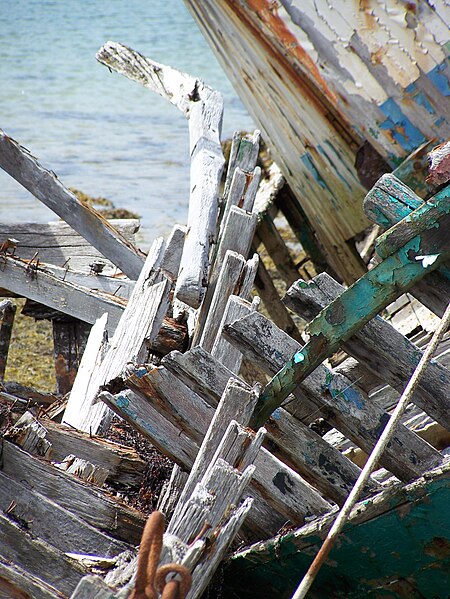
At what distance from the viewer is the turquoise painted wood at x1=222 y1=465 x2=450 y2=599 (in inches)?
104

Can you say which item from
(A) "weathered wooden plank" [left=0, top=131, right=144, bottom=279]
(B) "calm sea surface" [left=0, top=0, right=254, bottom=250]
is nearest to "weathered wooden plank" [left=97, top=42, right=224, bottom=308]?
(A) "weathered wooden plank" [left=0, top=131, right=144, bottom=279]

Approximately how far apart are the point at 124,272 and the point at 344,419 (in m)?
2.60

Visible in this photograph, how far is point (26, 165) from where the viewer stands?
5.24m

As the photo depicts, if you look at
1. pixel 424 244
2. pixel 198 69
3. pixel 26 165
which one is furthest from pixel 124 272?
pixel 198 69

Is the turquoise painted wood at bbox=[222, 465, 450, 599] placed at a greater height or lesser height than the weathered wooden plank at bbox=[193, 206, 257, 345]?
lesser

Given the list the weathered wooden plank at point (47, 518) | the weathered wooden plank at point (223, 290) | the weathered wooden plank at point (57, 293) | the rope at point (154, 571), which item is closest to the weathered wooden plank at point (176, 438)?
the weathered wooden plank at point (47, 518)

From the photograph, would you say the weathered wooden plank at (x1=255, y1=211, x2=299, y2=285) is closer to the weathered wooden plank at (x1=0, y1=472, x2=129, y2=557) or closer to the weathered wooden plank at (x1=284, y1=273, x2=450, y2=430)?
the weathered wooden plank at (x1=284, y1=273, x2=450, y2=430)

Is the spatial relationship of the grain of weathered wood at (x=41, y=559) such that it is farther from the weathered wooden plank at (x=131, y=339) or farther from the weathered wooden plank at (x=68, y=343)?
the weathered wooden plank at (x=68, y=343)

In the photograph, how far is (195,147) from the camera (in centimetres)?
522

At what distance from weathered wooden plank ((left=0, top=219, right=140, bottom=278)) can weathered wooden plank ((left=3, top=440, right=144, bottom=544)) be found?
293 centimetres

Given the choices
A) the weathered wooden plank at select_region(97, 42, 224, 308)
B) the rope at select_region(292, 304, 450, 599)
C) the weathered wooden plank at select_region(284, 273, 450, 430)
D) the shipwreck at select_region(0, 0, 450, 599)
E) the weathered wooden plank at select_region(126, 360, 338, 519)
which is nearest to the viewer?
the rope at select_region(292, 304, 450, 599)

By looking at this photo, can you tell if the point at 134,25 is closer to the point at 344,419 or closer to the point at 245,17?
the point at 245,17

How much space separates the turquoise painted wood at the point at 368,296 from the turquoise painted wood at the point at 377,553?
1.41 feet

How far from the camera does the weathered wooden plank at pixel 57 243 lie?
5535mm
